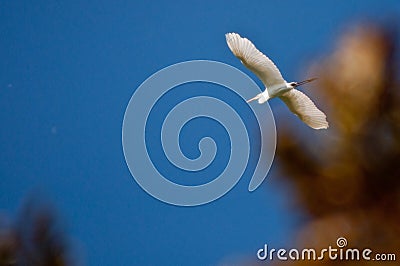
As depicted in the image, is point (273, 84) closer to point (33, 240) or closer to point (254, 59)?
point (254, 59)

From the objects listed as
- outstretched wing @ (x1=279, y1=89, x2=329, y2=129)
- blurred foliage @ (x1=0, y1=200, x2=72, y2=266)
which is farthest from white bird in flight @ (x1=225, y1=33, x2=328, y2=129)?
blurred foliage @ (x1=0, y1=200, x2=72, y2=266)

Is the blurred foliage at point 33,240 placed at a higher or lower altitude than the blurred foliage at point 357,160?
lower

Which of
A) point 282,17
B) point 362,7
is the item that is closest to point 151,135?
point 282,17

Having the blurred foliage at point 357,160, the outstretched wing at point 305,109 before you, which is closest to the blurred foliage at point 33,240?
the blurred foliage at point 357,160

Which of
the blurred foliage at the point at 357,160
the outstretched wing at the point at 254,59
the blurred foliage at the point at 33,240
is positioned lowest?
the blurred foliage at the point at 33,240

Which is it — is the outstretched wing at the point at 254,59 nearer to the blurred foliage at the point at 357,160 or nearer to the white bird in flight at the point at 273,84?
the white bird in flight at the point at 273,84

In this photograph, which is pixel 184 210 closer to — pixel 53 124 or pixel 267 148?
pixel 267 148

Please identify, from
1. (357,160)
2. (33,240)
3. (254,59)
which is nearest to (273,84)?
(254,59)
